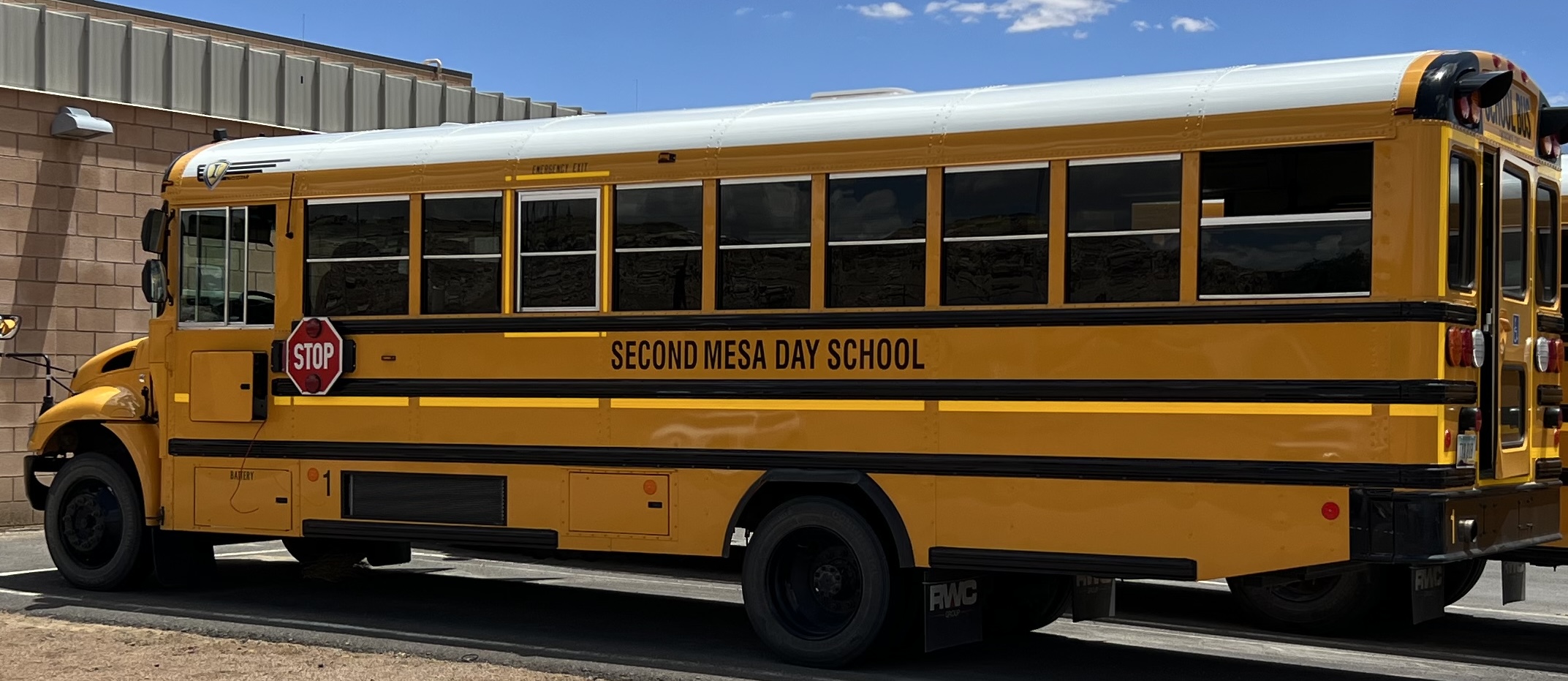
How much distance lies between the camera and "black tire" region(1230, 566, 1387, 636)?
1024cm

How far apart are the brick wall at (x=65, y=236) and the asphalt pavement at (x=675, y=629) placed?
12.3 ft

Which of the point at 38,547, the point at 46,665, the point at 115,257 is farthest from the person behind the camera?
the point at 115,257

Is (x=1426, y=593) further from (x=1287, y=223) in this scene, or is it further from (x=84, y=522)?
(x=84, y=522)

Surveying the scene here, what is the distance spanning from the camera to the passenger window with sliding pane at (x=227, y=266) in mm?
10891

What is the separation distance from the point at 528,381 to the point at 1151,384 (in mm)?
3503

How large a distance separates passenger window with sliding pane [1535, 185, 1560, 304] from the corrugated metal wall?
1346 cm

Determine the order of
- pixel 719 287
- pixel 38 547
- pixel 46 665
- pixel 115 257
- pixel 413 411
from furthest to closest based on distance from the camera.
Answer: pixel 115 257, pixel 38 547, pixel 413 411, pixel 719 287, pixel 46 665

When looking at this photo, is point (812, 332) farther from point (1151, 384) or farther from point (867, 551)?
point (1151, 384)

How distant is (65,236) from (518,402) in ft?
30.5

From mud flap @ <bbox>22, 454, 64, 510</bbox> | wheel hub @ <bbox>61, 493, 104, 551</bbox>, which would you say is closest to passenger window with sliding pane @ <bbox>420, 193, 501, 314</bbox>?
wheel hub @ <bbox>61, 493, 104, 551</bbox>

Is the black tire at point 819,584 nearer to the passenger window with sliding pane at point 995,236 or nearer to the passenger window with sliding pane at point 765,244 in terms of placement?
the passenger window with sliding pane at point 765,244

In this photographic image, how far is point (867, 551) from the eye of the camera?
8812 millimetres

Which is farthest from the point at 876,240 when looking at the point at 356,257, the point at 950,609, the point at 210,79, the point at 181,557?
the point at 210,79

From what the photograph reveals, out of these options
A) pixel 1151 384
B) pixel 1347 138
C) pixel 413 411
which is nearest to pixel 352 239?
pixel 413 411
